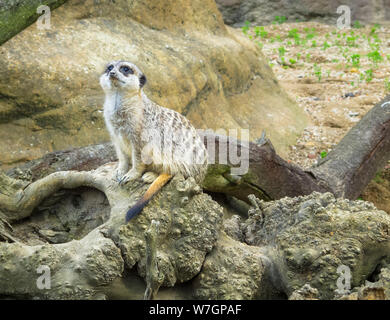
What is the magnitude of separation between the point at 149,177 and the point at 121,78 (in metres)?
0.50

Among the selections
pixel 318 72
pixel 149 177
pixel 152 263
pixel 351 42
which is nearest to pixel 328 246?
pixel 152 263

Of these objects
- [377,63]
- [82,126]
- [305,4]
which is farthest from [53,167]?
A: [305,4]

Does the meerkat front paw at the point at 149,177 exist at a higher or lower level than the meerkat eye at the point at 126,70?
lower

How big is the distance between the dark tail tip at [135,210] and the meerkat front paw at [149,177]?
0.28m

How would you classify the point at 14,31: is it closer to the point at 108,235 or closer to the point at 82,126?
the point at 82,126

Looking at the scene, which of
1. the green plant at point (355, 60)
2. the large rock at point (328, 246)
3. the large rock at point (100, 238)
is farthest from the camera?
the green plant at point (355, 60)

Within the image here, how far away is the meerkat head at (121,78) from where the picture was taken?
2.48m

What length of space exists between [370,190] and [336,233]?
3285mm

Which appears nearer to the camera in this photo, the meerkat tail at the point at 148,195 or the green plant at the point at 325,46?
the meerkat tail at the point at 148,195

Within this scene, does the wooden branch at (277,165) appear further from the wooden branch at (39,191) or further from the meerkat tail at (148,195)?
the meerkat tail at (148,195)

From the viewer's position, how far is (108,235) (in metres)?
1.96

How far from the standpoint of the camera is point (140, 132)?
252 centimetres

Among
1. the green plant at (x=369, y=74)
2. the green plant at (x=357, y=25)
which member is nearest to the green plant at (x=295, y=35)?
the green plant at (x=357, y=25)

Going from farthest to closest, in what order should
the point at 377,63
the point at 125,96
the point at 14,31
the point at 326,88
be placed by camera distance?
the point at 377,63 → the point at 326,88 → the point at 14,31 → the point at 125,96
